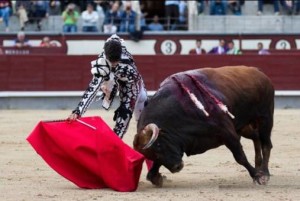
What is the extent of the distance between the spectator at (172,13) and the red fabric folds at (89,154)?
11.7 m

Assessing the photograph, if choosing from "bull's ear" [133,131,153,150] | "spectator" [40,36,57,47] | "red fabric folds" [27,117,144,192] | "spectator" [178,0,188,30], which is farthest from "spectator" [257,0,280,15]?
"bull's ear" [133,131,153,150]

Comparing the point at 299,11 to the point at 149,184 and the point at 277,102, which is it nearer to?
the point at 277,102

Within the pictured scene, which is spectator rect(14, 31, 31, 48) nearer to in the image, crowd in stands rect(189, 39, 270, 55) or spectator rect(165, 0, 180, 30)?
spectator rect(165, 0, 180, 30)

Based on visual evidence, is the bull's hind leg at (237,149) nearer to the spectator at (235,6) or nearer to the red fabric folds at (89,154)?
the red fabric folds at (89,154)

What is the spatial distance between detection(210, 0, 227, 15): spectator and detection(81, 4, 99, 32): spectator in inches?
93.2

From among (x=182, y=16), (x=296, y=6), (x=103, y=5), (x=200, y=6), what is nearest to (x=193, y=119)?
(x=182, y=16)

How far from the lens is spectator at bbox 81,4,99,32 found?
18.4 metres

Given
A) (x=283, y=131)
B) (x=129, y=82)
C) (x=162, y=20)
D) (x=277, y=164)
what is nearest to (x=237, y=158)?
(x=129, y=82)

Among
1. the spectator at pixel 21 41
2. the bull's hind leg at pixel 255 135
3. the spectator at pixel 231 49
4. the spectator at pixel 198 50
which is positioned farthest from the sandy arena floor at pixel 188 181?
the spectator at pixel 21 41

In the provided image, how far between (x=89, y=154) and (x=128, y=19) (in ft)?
37.5

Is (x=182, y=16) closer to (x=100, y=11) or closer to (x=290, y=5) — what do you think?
(x=100, y=11)

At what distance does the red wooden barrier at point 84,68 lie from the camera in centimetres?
1608

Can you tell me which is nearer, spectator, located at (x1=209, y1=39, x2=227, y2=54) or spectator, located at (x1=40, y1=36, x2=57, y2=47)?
spectator, located at (x1=209, y1=39, x2=227, y2=54)

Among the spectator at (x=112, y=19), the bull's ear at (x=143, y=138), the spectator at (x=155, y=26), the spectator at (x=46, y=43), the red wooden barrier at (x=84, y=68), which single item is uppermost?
the bull's ear at (x=143, y=138)
